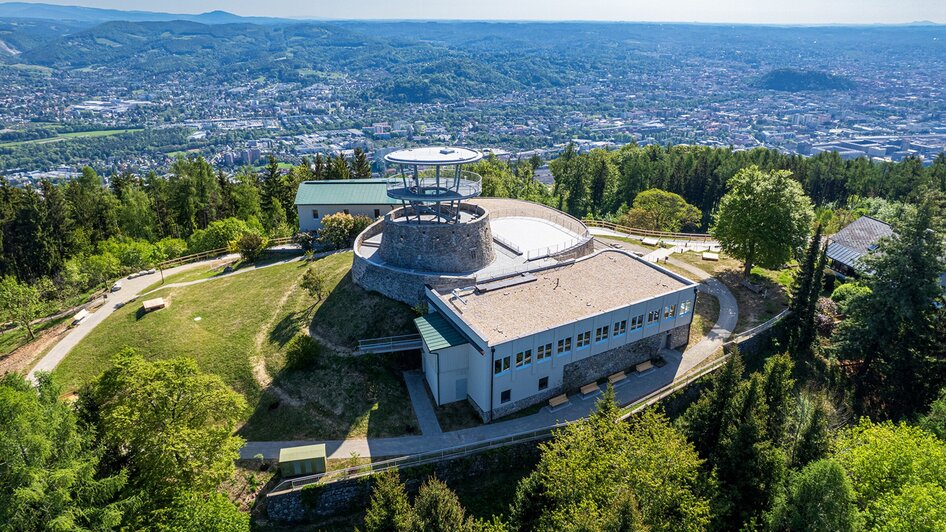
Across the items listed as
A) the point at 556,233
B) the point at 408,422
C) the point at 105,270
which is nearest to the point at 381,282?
the point at 408,422

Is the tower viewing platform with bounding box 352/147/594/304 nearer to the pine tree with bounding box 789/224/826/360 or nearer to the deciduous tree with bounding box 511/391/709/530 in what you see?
the deciduous tree with bounding box 511/391/709/530

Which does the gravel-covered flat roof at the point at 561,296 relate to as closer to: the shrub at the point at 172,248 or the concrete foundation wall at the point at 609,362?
the concrete foundation wall at the point at 609,362

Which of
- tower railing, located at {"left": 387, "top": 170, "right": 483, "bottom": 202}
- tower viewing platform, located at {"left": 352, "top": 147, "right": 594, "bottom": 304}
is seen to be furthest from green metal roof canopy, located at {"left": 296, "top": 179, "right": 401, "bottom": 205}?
tower railing, located at {"left": 387, "top": 170, "right": 483, "bottom": 202}

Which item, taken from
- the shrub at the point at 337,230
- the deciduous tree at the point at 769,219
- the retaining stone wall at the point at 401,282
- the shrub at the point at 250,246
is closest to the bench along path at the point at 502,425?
the retaining stone wall at the point at 401,282

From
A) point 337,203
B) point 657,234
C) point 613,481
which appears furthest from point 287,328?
point 657,234

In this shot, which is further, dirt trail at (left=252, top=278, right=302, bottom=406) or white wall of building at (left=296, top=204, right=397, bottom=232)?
white wall of building at (left=296, top=204, right=397, bottom=232)

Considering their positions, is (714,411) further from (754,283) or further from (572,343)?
(754,283)

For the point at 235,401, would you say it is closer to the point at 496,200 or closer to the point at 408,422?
the point at 408,422
